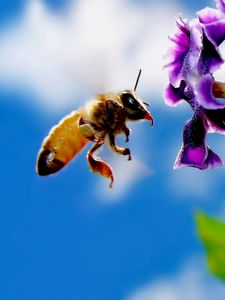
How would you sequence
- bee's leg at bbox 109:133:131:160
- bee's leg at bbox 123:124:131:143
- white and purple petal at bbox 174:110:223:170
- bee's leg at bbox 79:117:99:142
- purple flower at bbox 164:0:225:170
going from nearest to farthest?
purple flower at bbox 164:0:225:170 < white and purple petal at bbox 174:110:223:170 < bee's leg at bbox 109:133:131:160 < bee's leg at bbox 79:117:99:142 < bee's leg at bbox 123:124:131:143

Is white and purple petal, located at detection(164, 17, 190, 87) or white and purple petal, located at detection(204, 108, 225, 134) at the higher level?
white and purple petal, located at detection(164, 17, 190, 87)

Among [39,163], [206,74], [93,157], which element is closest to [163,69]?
[206,74]

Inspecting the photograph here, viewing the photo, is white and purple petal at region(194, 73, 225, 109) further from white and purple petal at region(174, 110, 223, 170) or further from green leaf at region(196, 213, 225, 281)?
green leaf at region(196, 213, 225, 281)

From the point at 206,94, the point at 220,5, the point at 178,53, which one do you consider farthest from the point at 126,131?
the point at 220,5

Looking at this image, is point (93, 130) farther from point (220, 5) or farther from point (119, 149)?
point (220, 5)

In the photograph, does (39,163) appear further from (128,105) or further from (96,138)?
(128,105)

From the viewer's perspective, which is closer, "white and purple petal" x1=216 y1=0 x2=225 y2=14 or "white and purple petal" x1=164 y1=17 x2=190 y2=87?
"white and purple petal" x1=216 y1=0 x2=225 y2=14

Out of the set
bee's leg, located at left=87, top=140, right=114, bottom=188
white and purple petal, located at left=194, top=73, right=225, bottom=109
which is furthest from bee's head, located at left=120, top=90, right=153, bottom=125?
white and purple petal, located at left=194, top=73, right=225, bottom=109

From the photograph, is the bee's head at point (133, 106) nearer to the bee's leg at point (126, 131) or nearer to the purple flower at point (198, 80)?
the bee's leg at point (126, 131)

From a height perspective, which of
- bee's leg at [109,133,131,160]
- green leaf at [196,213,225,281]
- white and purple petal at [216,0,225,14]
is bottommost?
green leaf at [196,213,225,281]

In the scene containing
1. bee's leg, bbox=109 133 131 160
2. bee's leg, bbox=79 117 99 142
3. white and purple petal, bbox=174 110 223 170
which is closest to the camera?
white and purple petal, bbox=174 110 223 170
